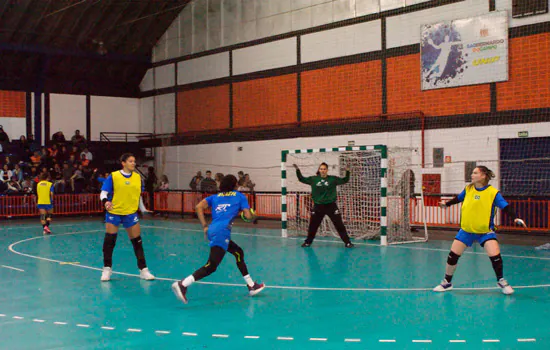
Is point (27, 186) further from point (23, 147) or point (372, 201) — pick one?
point (372, 201)

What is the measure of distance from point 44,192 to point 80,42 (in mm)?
16478

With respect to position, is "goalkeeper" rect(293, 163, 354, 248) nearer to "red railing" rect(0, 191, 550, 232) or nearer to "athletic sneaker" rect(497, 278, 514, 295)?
"red railing" rect(0, 191, 550, 232)

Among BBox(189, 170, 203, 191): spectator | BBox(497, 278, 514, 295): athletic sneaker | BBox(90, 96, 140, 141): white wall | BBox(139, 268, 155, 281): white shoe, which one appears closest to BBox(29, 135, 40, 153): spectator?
BBox(90, 96, 140, 141): white wall

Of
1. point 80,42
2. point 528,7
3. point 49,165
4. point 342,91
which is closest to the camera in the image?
point 528,7

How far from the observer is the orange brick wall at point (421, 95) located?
23.5 meters

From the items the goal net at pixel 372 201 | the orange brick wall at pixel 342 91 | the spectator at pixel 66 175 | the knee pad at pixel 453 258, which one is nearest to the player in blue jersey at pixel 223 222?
the knee pad at pixel 453 258

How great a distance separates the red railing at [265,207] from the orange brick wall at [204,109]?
16.9 feet

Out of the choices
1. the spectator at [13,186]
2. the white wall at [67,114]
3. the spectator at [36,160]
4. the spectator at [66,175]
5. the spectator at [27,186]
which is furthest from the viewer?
the white wall at [67,114]

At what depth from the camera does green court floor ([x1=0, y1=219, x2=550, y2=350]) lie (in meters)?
7.35

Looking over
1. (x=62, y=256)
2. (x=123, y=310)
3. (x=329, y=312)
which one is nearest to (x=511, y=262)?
(x=329, y=312)

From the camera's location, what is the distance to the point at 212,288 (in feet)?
35.3

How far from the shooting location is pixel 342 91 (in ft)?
91.7

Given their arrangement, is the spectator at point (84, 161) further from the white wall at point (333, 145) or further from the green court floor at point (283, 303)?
the green court floor at point (283, 303)

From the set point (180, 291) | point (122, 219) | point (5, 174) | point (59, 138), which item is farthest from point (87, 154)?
point (180, 291)
